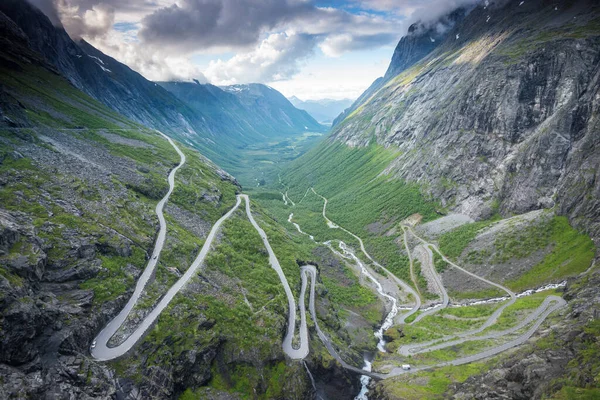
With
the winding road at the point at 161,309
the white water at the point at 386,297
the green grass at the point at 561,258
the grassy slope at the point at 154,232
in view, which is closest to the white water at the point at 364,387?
the white water at the point at 386,297

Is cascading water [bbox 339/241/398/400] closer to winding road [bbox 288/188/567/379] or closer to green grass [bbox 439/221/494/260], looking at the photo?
winding road [bbox 288/188/567/379]

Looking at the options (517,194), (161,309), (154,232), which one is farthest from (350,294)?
(517,194)

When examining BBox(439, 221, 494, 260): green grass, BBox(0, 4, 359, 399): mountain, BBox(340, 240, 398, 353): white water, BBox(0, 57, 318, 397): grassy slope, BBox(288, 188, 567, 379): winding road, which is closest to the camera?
BBox(0, 4, 359, 399): mountain

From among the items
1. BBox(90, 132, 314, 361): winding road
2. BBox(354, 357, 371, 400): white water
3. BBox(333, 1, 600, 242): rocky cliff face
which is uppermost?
BBox(333, 1, 600, 242): rocky cliff face

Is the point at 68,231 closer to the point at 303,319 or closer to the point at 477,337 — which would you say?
the point at 303,319

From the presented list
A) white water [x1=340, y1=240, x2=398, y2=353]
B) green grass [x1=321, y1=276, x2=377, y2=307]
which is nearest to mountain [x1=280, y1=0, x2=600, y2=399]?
white water [x1=340, y1=240, x2=398, y2=353]

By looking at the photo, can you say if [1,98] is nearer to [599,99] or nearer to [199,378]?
[199,378]

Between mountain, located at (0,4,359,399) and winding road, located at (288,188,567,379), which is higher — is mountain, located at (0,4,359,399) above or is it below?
above
